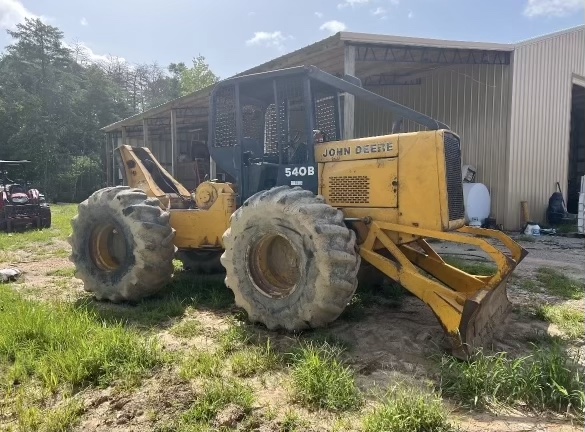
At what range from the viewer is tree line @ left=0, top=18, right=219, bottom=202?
32969mm

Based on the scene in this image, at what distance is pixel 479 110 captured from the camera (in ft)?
48.6

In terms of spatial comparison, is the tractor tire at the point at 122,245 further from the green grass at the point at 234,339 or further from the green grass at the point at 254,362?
the green grass at the point at 254,362

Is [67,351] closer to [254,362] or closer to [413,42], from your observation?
[254,362]

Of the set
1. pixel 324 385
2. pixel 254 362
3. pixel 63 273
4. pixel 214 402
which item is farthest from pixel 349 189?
pixel 63 273

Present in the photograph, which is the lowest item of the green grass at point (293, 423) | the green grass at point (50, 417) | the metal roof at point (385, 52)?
the green grass at point (50, 417)

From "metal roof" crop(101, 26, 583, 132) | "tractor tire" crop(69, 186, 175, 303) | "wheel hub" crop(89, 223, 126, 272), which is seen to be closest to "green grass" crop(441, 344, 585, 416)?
"tractor tire" crop(69, 186, 175, 303)

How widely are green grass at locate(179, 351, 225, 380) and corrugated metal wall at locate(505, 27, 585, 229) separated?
12761 mm

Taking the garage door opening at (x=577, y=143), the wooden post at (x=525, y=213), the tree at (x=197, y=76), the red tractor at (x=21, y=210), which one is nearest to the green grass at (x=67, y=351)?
the red tractor at (x=21, y=210)

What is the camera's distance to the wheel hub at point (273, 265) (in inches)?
193

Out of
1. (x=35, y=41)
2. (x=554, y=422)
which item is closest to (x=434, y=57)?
(x=554, y=422)

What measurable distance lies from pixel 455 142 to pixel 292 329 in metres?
2.50

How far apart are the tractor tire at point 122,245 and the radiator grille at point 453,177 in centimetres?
328

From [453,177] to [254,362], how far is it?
2.62 metres

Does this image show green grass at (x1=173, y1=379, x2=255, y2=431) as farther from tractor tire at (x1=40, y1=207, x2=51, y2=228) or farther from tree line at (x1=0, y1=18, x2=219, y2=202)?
tree line at (x1=0, y1=18, x2=219, y2=202)
